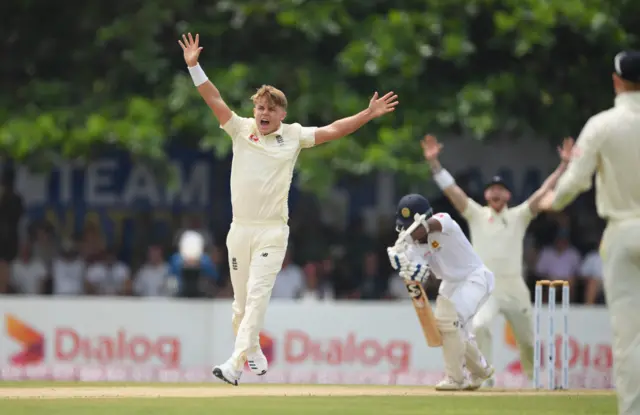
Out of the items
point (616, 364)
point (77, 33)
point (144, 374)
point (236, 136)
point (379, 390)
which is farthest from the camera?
point (77, 33)

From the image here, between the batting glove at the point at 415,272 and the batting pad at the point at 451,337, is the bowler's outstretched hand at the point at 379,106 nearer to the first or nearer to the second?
the batting glove at the point at 415,272

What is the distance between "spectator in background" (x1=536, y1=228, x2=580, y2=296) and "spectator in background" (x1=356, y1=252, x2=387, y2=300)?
183cm

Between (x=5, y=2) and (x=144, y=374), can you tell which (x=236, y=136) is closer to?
(x=144, y=374)

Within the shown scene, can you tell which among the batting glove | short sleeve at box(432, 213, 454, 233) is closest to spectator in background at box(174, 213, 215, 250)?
short sleeve at box(432, 213, 454, 233)

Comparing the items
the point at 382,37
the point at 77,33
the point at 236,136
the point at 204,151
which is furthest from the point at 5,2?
the point at 236,136

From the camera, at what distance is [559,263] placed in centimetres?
1803

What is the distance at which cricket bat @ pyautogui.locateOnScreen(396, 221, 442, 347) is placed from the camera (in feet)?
36.5

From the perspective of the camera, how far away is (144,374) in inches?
627

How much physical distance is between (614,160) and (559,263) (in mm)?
10132

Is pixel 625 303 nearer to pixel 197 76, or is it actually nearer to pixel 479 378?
pixel 197 76

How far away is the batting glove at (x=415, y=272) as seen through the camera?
11.0 meters

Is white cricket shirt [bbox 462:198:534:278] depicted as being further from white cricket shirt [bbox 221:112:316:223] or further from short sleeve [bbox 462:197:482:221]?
white cricket shirt [bbox 221:112:316:223]

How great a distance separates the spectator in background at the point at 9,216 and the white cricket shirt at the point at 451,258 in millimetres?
7947

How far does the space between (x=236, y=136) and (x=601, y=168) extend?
3.22 metres
